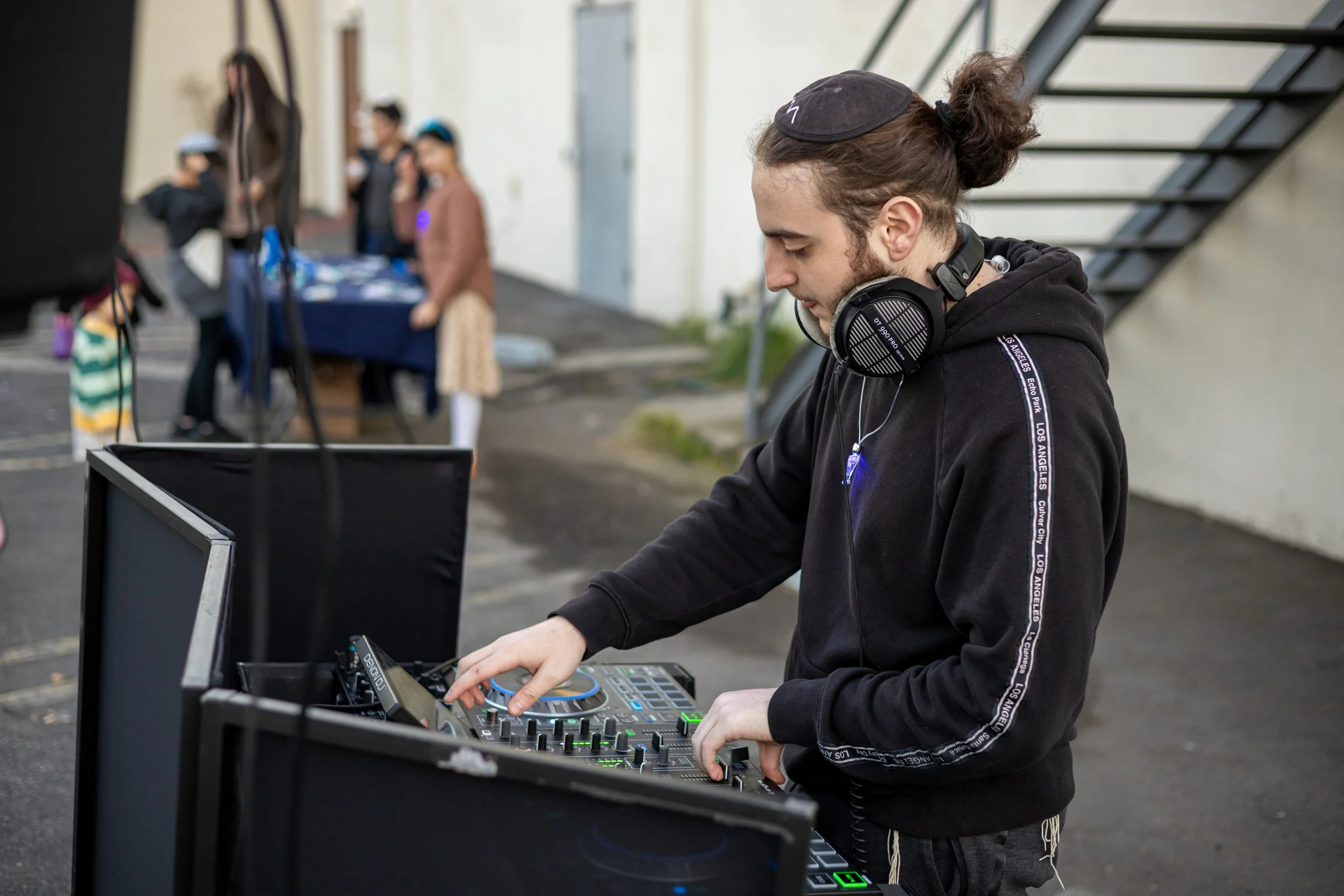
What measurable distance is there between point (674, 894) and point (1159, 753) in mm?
3058

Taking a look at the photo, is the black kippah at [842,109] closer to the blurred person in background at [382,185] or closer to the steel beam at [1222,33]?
the steel beam at [1222,33]

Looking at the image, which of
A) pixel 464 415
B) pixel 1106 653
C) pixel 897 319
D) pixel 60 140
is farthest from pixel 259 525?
pixel 464 415

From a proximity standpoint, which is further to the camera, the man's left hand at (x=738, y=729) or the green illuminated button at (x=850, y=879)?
the man's left hand at (x=738, y=729)

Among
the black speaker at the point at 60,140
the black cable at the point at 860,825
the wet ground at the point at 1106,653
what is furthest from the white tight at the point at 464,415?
the black speaker at the point at 60,140

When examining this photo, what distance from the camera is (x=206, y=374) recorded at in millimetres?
6844

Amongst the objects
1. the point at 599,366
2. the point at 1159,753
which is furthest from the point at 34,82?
the point at 599,366

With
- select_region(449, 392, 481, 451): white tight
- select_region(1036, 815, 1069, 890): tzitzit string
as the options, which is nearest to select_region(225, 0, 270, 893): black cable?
select_region(1036, 815, 1069, 890): tzitzit string

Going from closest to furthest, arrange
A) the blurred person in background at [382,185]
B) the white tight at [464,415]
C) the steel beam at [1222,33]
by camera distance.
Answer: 1. the steel beam at [1222,33]
2. the white tight at [464,415]
3. the blurred person in background at [382,185]

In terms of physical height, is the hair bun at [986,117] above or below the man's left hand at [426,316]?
above

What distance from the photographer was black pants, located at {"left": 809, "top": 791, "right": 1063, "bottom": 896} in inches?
62.7

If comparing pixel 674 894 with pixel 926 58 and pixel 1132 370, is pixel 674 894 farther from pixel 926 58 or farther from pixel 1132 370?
pixel 926 58

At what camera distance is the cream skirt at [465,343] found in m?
6.48

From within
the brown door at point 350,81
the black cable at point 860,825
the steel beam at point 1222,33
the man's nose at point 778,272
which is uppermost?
the brown door at point 350,81

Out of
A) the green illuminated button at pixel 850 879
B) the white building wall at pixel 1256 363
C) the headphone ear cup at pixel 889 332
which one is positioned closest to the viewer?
the green illuminated button at pixel 850 879
